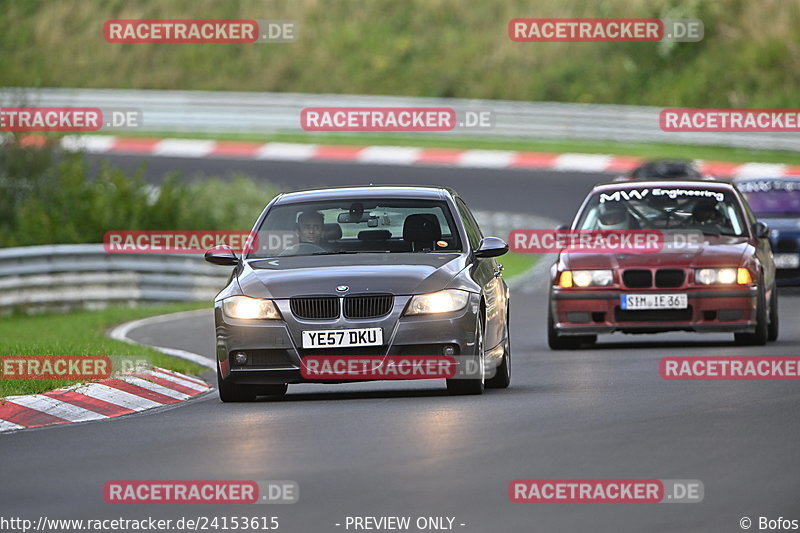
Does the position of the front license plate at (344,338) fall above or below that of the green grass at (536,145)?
below

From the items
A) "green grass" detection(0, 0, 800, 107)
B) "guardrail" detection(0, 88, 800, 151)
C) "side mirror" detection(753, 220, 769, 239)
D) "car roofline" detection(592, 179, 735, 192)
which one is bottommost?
"side mirror" detection(753, 220, 769, 239)

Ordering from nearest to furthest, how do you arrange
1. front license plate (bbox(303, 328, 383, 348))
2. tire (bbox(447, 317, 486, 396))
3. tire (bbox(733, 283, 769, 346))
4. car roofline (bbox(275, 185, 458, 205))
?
1. front license plate (bbox(303, 328, 383, 348))
2. tire (bbox(447, 317, 486, 396))
3. car roofline (bbox(275, 185, 458, 205))
4. tire (bbox(733, 283, 769, 346))

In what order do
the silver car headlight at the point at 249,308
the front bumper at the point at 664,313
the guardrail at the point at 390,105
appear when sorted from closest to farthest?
the silver car headlight at the point at 249,308
the front bumper at the point at 664,313
the guardrail at the point at 390,105

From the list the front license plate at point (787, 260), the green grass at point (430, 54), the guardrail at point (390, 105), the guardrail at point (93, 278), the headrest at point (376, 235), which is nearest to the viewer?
the headrest at point (376, 235)

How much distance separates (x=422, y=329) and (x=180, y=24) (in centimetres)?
4628

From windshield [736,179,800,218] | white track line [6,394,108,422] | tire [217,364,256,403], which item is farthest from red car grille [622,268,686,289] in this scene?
windshield [736,179,800,218]

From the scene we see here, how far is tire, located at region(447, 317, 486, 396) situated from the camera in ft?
42.0

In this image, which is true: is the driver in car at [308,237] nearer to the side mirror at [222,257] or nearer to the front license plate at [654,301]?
the side mirror at [222,257]

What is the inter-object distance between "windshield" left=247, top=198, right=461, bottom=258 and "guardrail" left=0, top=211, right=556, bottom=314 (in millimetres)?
11841

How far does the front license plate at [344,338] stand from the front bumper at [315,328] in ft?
0.09

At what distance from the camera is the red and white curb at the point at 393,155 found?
39750mm

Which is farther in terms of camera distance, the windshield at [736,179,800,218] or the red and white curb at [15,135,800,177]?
the red and white curb at [15,135,800,177]

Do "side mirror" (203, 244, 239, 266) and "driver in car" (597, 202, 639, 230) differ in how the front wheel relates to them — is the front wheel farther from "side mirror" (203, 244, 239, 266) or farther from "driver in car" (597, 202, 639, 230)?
"side mirror" (203, 244, 239, 266)

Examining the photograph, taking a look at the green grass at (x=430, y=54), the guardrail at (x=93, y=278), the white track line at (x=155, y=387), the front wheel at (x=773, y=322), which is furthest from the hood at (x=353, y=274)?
the green grass at (x=430, y=54)
